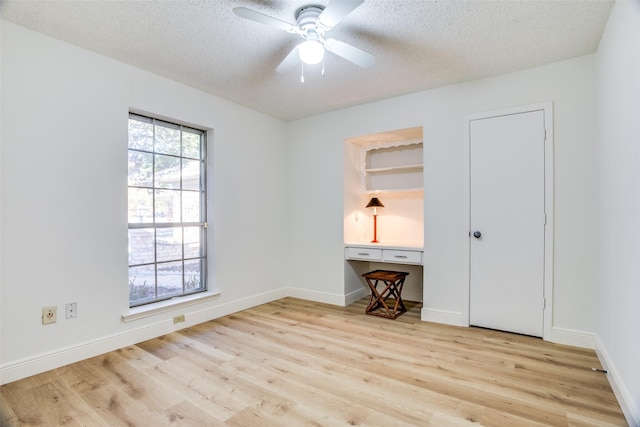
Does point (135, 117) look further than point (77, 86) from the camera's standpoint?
Yes

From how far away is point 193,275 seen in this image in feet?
11.2

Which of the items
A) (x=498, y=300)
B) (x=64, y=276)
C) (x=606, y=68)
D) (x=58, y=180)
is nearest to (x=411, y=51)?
(x=606, y=68)

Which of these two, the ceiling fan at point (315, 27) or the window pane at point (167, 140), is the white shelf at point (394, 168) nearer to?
the ceiling fan at point (315, 27)

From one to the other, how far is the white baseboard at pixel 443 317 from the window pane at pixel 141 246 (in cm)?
274

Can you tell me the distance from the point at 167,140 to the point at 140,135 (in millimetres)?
259

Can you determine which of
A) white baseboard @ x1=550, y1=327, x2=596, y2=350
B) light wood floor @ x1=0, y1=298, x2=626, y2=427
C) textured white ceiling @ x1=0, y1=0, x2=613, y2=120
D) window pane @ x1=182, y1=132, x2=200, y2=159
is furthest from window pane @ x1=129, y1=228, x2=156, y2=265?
white baseboard @ x1=550, y1=327, x2=596, y2=350

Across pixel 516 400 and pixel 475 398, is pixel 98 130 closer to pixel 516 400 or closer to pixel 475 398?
pixel 475 398

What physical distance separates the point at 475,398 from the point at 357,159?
298 cm

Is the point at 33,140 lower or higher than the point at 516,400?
higher

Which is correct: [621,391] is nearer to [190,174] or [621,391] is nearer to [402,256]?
[402,256]

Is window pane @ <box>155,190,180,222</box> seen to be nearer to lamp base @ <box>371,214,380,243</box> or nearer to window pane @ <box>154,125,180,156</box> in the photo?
window pane @ <box>154,125,180,156</box>

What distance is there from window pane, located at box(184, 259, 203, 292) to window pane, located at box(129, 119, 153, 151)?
121 centimetres

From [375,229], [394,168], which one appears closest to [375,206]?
[375,229]

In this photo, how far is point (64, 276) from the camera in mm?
2361
